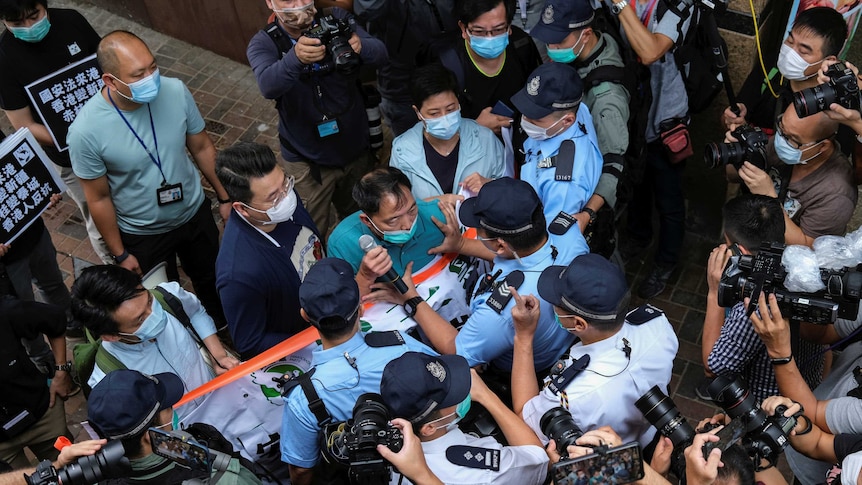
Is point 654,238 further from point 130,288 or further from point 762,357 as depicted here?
point 130,288

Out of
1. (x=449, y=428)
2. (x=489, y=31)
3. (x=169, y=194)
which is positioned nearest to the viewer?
(x=449, y=428)

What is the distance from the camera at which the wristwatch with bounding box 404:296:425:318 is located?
3.98 m

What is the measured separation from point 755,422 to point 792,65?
2.21 metres

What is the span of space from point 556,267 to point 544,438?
0.74 metres

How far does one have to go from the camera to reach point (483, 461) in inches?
124

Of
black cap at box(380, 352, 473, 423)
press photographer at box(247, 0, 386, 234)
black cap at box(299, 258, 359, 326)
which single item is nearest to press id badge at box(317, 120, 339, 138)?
press photographer at box(247, 0, 386, 234)

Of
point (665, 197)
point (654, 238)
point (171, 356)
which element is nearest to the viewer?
point (171, 356)

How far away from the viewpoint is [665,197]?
534 centimetres

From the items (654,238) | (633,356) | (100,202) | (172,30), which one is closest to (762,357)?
(633,356)

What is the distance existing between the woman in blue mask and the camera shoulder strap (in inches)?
64.9

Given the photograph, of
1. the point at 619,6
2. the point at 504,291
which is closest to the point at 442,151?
the point at 504,291

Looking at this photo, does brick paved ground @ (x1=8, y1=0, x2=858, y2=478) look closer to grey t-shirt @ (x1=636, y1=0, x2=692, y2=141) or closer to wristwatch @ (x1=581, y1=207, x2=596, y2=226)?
grey t-shirt @ (x1=636, y1=0, x2=692, y2=141)

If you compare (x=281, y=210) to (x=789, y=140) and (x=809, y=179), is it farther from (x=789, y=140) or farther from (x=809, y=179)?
(x=809, y=179)

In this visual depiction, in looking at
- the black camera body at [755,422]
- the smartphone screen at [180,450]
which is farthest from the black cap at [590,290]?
the smartphone screen at [180,450]
